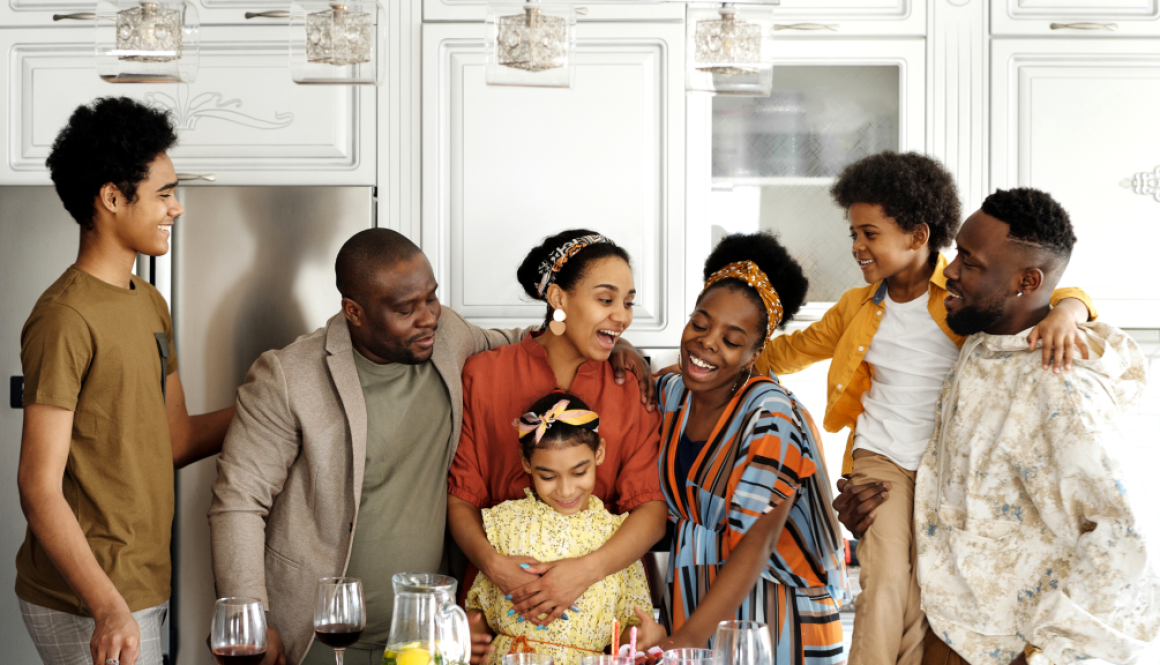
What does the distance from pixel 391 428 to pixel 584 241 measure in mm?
543

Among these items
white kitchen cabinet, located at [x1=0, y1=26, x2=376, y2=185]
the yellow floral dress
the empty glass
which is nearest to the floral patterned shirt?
the yellow floral dress

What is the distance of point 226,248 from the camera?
8.41 ft

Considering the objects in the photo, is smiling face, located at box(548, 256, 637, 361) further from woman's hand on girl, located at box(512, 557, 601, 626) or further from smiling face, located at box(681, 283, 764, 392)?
woman's hand on girl, located at box(512, 557, 601, 626)

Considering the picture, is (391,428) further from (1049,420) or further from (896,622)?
(1049,420)

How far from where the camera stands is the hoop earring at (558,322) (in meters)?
1.87

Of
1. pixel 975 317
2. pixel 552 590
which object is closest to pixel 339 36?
pixel 552 590

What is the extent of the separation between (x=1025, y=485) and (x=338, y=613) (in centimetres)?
119

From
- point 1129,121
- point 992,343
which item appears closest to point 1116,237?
point 1129,121

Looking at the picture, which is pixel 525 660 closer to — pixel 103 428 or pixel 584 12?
pixel 103 428

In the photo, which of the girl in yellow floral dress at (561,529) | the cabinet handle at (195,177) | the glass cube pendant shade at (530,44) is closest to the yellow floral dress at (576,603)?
the girl in yellow floral dress at (561,529)

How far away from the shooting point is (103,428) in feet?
5.49

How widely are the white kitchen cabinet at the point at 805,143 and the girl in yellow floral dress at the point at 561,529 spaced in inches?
37.7

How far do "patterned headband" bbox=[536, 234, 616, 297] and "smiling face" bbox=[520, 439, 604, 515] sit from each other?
0.35 metres

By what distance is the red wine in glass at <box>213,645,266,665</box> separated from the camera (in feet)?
3.92
